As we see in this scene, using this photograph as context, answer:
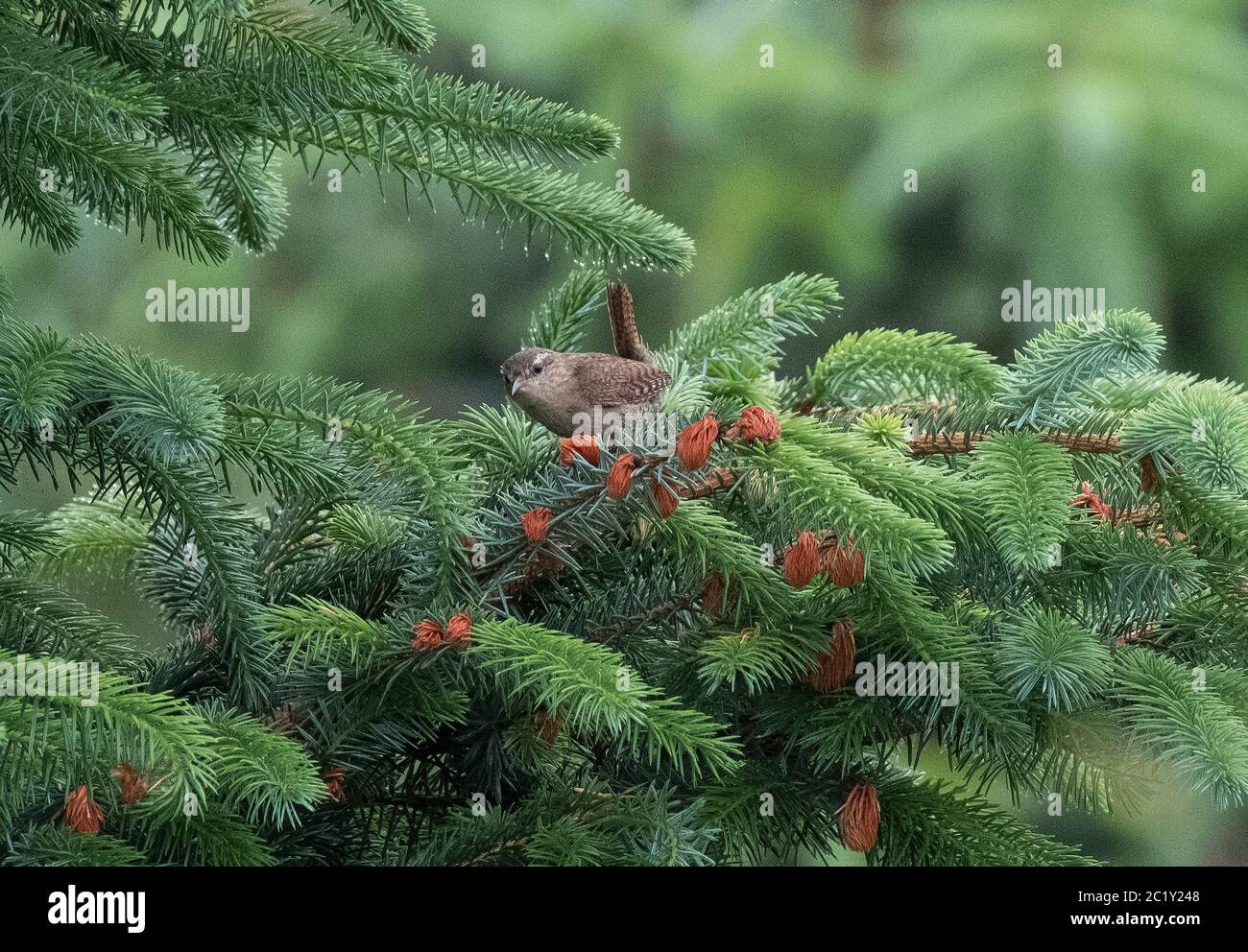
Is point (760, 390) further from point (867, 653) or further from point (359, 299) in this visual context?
point (359, 299)

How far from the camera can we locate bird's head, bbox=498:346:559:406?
1062 millimetres

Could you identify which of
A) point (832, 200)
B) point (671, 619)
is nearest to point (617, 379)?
point (671, 619)

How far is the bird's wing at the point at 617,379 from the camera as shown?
107 centimetres

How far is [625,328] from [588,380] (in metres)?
0.10

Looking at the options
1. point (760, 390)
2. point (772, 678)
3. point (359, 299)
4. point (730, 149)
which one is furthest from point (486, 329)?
point (772, 678)

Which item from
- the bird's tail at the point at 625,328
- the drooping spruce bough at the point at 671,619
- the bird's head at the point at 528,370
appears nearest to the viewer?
the drooping spruce bough at the point at 671,619

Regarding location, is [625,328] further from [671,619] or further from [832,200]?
[832,200]

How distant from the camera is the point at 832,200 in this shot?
2410 millimetres

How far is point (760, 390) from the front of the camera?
0.90 metres

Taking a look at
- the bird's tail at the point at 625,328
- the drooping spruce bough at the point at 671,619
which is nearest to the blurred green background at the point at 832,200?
the bird's tail at the point at 625,328

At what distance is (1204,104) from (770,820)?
1737mm

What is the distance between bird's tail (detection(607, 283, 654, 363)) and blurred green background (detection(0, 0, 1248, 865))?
0.71 meters

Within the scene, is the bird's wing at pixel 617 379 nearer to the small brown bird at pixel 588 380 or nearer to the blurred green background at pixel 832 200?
the small brown bird at pixel 588 380

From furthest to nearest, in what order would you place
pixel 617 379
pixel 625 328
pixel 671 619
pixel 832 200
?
pixel 832 200, pixel 625 328, pixel 617 379, pixel 671 619
